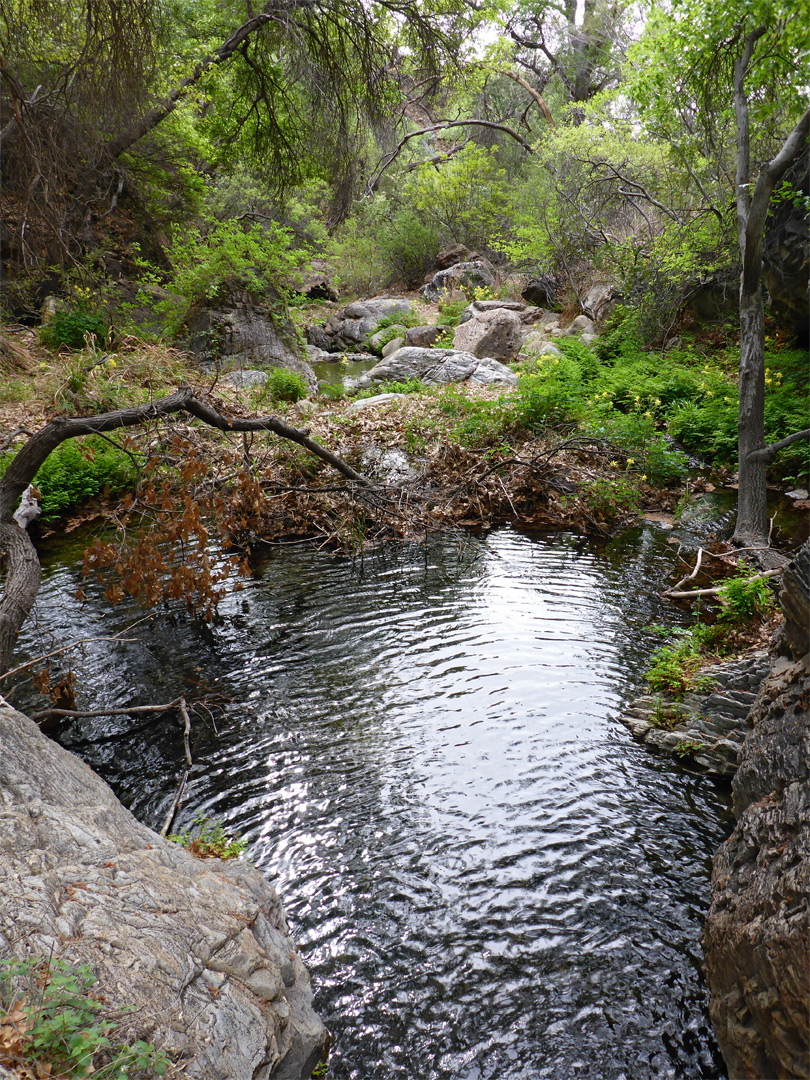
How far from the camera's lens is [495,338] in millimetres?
16719

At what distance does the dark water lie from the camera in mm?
2613

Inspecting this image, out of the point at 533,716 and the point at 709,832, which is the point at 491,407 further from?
the point at 709,832

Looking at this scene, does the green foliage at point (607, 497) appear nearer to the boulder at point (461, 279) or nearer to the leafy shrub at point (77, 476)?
the leafy shrub at point (77, 476)

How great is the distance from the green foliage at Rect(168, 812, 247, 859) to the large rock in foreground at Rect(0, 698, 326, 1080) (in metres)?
0.44

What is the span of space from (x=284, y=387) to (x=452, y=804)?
1114 cm

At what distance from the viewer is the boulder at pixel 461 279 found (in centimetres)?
2350

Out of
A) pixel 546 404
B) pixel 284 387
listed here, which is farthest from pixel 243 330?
pixel 546 404

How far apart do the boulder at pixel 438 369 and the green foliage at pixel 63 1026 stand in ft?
46.4

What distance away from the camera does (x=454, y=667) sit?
5504 mm

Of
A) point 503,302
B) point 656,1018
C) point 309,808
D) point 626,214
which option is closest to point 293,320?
point 503,302

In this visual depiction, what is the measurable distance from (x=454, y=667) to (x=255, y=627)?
7.14 ft

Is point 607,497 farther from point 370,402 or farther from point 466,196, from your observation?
point 466,196

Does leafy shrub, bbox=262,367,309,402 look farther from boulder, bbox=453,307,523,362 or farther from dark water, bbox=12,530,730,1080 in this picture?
dark water, bbox=12,530,730,1080

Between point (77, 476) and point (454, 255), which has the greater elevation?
point (454, 255)
